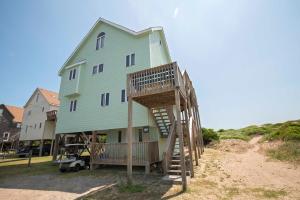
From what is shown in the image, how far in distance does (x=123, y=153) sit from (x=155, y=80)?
604 centimetres

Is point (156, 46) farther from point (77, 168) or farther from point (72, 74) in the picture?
point (77, 168)

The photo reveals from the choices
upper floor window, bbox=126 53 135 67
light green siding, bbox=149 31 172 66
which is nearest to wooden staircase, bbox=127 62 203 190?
light green siding, bbox=149 31 172 66

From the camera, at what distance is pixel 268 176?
8570 mm

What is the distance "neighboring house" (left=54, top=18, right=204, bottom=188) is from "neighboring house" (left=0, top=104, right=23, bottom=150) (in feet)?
90.5

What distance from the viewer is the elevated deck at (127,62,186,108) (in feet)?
27.6

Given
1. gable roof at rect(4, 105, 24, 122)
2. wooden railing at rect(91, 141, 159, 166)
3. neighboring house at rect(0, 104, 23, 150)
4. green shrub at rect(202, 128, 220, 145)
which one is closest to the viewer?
wooden railing at rect(91, 141, 159, 166)

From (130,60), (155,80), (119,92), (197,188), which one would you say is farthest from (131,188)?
(130,60)

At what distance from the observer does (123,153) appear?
1187 centimetres

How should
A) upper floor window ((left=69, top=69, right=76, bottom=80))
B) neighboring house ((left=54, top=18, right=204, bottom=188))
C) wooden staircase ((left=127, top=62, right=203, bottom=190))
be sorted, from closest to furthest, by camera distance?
wooden staircase ((left=127, top=62, right=203, bottom=190))
neighboring house ((left=54, top=18, right=204, bottom=188))
upper floor window ((left=69, top=69, right=76, bottom=80))

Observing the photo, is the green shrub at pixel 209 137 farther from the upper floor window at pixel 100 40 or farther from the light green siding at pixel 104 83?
the upper floor window at pixel 100 40

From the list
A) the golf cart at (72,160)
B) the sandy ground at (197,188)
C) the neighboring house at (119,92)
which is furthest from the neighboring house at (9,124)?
the sandy ground at (197,188)

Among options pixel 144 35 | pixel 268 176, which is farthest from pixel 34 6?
pixel 268 176

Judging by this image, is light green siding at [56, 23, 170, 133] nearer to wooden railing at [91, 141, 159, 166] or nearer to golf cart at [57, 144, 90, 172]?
wooden railing at [91, 141, 159, 166]

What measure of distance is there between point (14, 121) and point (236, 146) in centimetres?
4550
